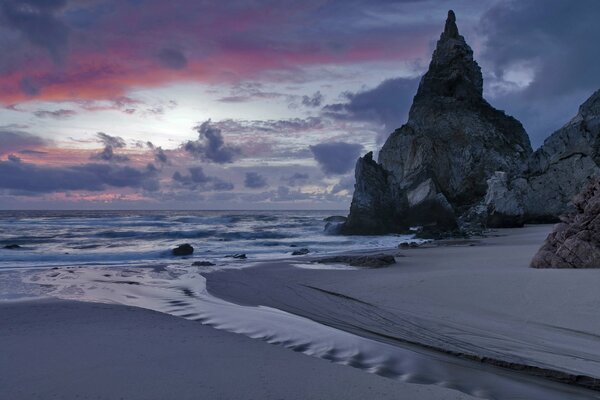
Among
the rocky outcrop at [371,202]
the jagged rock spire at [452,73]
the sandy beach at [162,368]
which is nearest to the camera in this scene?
the sandy beach at [162,368]

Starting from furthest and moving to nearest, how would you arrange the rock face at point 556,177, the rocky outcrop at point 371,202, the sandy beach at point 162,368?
the rock face at point 556,177 → the rocky outcrop at point 371,202 → the sandy beach at point 162,368

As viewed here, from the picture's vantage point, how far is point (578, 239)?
9.70 metres

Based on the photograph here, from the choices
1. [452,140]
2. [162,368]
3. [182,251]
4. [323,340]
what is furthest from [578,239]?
[452,140]

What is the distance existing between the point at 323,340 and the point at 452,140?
57.2m

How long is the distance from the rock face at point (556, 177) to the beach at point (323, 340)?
3164cm

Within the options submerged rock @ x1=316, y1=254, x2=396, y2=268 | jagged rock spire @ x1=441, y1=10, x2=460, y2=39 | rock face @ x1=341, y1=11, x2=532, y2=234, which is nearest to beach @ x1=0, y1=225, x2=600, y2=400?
submerged rock @ x1=316, y1=254, x2=396, y2=268

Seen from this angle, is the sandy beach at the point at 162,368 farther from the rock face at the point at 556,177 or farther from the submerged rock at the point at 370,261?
the rock face at the point at 556,177

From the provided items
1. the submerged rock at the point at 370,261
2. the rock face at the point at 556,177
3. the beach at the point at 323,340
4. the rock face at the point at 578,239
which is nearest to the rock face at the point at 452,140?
the rock face at the point at 556,177

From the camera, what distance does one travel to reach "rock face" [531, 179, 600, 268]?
9.34 m

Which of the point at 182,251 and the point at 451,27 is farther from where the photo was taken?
the point at 451,27

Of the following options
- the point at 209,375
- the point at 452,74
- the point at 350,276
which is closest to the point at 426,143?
the point at 452,74

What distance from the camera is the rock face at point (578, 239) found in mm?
9336

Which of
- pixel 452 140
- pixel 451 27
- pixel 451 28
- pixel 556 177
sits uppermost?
pixel 451 27

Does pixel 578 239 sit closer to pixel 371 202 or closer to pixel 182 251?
pixel 182 251
